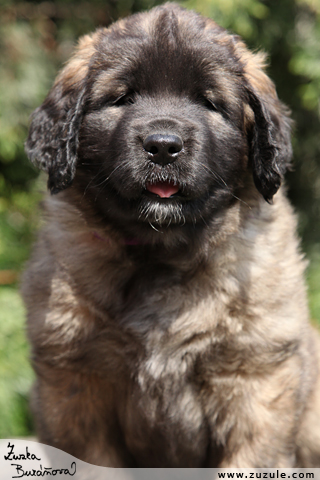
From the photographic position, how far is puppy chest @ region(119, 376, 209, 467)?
2.64 meters

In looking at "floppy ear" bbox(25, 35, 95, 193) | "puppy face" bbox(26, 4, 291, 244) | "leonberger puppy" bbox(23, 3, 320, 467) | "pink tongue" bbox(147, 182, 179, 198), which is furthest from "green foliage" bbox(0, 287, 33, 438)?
"pink tongue" bbox(147, 182, 179, 198)

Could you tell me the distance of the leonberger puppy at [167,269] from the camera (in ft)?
8.27

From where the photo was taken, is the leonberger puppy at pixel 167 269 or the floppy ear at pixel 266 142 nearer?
the leonberger puppy at pixel 167 269

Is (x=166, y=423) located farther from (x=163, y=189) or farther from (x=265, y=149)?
(x=265, y=149)

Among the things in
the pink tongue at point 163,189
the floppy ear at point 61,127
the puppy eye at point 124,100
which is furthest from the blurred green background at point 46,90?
the pink tongue at point 163,189

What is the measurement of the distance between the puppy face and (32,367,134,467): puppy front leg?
2.39 ft

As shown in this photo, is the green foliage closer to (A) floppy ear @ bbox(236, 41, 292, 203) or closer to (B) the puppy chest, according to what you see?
(B) the puppy chest

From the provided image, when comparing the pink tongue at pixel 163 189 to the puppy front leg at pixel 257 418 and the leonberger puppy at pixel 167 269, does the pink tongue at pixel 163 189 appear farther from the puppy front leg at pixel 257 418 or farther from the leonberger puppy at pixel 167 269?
the puppy front leg at pixel 257 418

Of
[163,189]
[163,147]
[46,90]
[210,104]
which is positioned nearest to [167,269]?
[163,189]

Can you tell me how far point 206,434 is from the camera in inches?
109

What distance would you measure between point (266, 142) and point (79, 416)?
58.3 inches

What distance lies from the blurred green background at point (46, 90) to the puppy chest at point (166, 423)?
Result: 3.97ft

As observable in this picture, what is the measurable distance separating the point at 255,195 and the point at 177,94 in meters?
0.61
